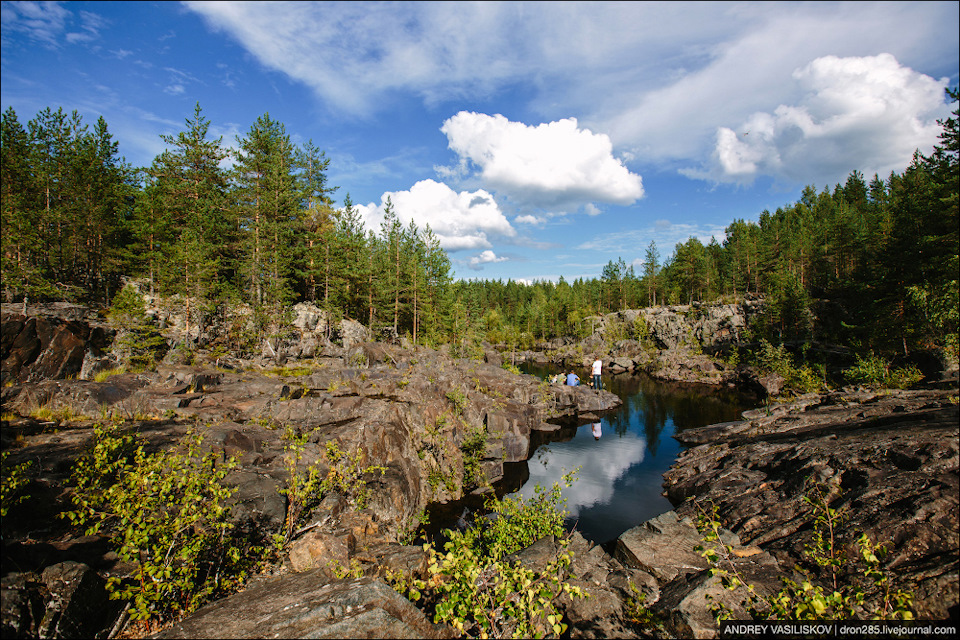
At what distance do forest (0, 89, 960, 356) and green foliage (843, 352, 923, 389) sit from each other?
2.54 metres

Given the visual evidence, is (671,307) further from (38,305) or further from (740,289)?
(38,305)

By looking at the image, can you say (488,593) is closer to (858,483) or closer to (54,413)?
(858,483)

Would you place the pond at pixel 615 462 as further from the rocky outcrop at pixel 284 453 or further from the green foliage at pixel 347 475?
the green foliage at pixel 347 475

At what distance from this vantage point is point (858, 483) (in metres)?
13.8

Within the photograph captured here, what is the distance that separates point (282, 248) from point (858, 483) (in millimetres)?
44850

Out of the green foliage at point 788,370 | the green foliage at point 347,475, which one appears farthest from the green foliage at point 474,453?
the green foliage at point 788,370

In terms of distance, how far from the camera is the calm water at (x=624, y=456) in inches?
744

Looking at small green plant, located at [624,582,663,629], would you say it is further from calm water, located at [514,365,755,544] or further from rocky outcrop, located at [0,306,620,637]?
calm water, located at [514,365,755,544]

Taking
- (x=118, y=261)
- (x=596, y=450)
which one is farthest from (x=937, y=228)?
(x=118, y=261)

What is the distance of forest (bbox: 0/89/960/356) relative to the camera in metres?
29.7

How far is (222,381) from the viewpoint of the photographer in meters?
21.0

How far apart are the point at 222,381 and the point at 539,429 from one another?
2381cm

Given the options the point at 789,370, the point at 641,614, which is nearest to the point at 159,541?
the point at 641,614

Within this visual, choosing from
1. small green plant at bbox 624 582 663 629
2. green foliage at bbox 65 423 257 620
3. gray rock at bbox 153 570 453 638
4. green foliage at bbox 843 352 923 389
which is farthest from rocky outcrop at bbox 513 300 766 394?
green foliage at bbox 65 423 257 620
